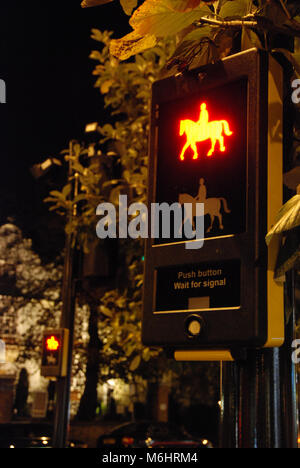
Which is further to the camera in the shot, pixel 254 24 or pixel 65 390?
pixel 65 390

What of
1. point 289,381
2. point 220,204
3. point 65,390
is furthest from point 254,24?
point 65,390

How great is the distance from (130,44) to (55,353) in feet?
29.6

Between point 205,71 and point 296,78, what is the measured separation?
0.31 m

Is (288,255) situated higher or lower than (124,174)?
lower

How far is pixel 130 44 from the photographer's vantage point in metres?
2.30

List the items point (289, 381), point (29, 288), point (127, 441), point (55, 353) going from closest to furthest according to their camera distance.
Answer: point (289, 381), point (55, 353), point (127, 441), point (29, 288)

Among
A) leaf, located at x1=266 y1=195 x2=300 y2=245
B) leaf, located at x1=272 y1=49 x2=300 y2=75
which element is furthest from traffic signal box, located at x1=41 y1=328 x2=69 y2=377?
leaf, located at x1=266 y1=195 x2=300 y2=245

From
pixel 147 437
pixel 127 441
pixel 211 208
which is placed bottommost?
pixel 127 441

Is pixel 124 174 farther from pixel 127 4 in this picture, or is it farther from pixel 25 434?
pixel 25 434

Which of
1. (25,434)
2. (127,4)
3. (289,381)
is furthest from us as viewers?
(25,434)

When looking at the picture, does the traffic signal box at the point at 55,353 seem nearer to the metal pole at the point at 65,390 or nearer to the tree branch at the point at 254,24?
the metal pole at the point at 65,390

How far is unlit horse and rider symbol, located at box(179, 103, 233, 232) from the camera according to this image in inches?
84.2

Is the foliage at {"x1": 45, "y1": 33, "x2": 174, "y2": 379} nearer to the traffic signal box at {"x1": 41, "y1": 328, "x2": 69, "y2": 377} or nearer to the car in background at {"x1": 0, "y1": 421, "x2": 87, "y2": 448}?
the traffic signal box at {"x1": 41, "y1": 328, "x2": 69, "y2": 377}
